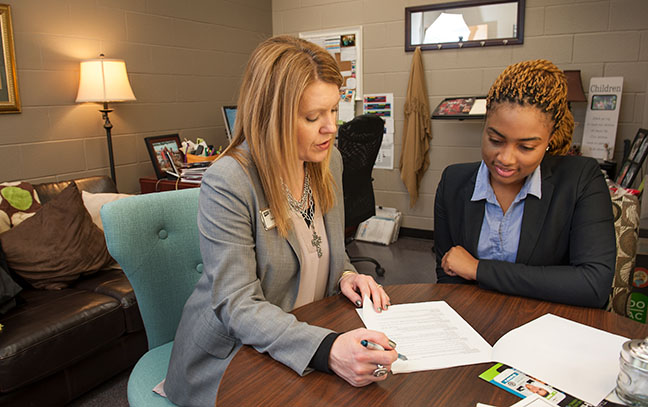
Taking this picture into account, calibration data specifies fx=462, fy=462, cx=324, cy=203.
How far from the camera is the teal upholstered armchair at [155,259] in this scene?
1.30 m

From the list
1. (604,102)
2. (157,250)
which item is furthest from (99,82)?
(604,102)

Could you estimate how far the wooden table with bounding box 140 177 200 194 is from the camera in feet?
10.9

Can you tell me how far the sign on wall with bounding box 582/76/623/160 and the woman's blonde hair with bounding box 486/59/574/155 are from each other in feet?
9.53

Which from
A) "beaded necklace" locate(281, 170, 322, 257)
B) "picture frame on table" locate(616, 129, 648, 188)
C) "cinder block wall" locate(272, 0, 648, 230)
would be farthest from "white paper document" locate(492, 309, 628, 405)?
"cinder block wall" locate(272, 0, 648, 230)

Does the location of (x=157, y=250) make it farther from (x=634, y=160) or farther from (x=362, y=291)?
(x=634, y=160)

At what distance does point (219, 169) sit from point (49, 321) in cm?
142

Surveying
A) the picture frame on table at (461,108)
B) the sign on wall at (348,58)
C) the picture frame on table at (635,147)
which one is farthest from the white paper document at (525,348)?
the sign on wall at (348,58)

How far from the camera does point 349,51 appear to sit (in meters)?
4.77

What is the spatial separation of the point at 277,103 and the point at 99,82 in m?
2.43

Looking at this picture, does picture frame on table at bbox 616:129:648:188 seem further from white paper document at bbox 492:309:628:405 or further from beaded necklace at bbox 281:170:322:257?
beaded necklace at bbox 281:170:322:257

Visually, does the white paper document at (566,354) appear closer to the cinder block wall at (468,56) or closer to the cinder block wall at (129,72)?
the cinder block wall at (129,72)

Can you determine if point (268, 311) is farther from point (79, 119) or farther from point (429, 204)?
point (429, 204)

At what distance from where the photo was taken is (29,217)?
246 cm

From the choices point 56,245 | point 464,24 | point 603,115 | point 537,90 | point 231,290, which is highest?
point 464,24
